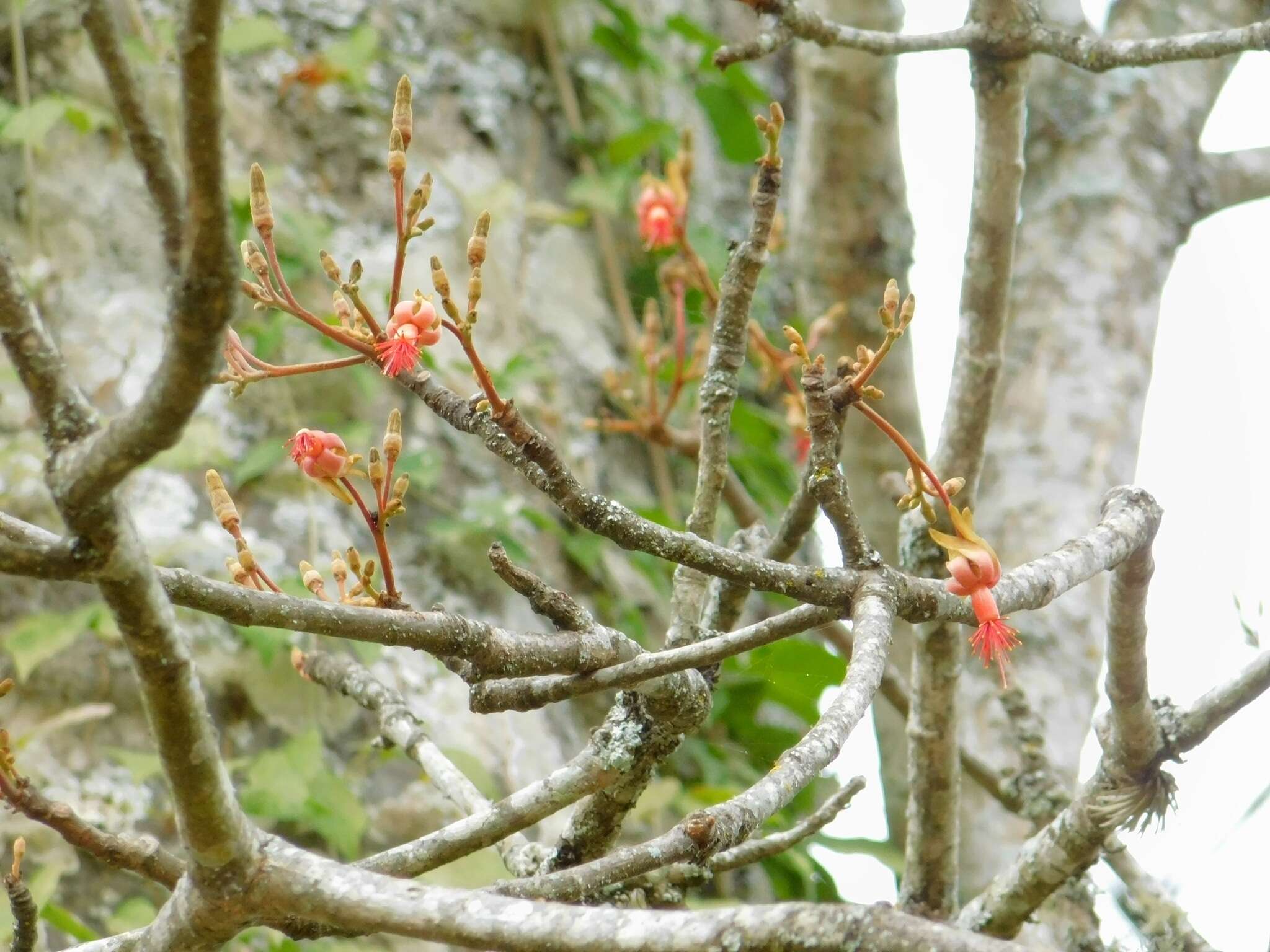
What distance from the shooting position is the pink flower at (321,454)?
949 mm

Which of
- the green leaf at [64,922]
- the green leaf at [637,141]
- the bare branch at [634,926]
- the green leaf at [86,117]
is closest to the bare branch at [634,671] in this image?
the bare branch at [634,926]

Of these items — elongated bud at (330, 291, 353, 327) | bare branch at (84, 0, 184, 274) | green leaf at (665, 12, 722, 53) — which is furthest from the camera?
green leaf at (665, 12, 722, 53)

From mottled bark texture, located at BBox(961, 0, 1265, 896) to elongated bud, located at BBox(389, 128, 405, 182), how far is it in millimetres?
1712

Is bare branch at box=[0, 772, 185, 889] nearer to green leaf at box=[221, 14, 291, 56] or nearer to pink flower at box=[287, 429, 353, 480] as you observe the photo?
pink flower at box=[287, 429, 353, 480]

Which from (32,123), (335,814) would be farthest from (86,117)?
(335,814)

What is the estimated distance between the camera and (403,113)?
2.78ft

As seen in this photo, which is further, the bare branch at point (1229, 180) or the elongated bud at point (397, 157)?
the bare branch at point (1229, 180)

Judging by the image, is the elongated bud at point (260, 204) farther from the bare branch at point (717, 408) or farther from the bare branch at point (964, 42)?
the bare branch at point (964, 42)

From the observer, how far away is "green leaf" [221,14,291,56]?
2266mm

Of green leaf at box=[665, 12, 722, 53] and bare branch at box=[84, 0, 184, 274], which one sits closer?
bare branch at box=[84, 0, 184, 274]

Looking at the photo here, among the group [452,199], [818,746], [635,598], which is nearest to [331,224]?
[452,199]

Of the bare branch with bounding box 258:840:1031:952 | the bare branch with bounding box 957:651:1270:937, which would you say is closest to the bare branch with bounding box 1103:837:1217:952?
the bare branch with bounding box 957:651:1270:937

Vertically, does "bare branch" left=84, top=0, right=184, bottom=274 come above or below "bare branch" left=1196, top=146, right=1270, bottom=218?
below

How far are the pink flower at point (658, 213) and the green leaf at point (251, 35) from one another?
75 cm
